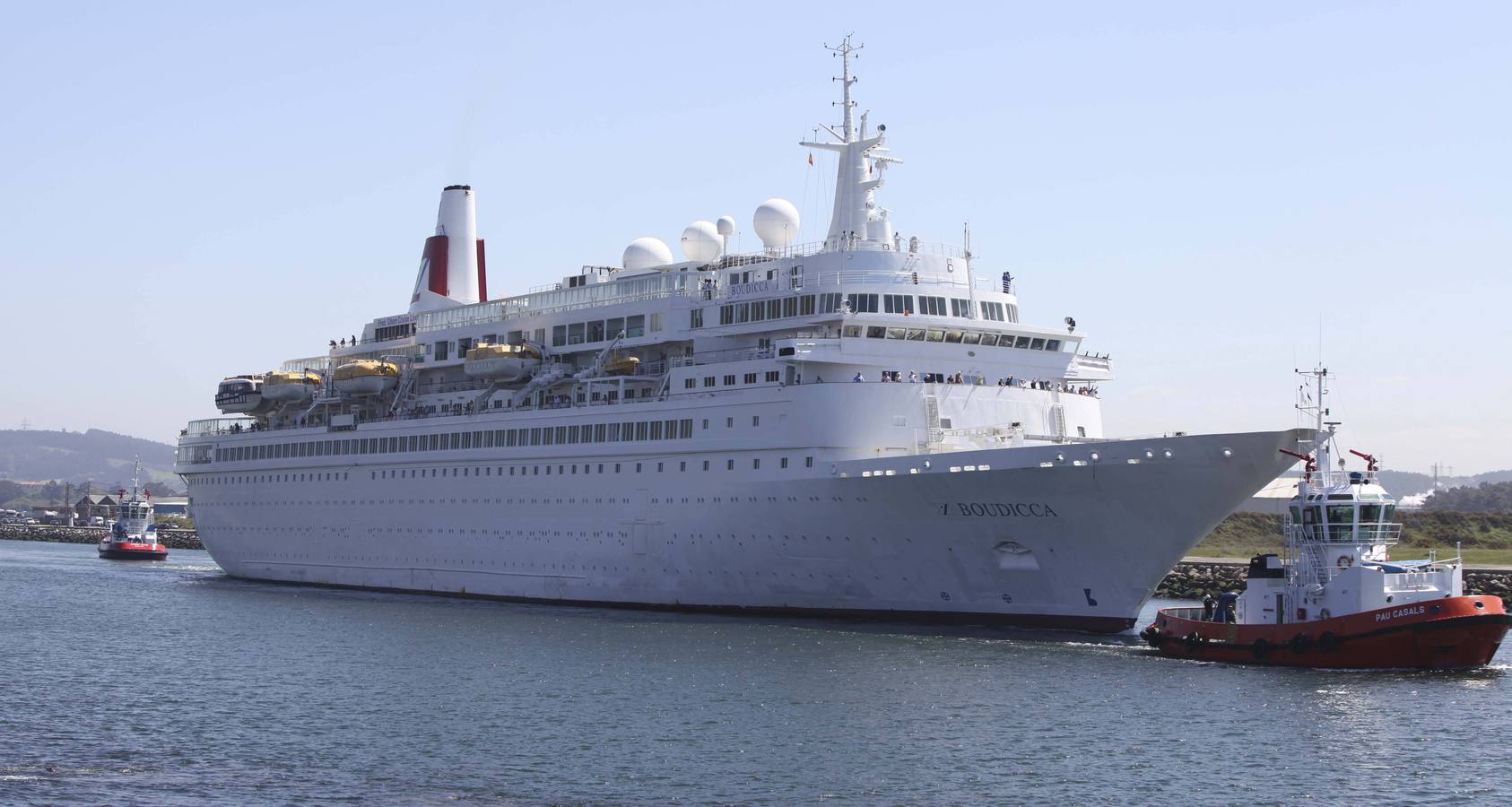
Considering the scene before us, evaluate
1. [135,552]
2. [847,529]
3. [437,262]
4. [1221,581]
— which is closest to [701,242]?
[847,529]

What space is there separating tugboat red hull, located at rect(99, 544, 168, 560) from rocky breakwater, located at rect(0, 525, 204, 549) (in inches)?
905

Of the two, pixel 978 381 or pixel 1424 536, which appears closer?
pixel 978 381

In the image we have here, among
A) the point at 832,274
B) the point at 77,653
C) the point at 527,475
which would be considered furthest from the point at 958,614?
the point at 77,653

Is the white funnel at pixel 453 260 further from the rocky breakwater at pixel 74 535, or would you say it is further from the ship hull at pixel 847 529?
the rocky breakwater at pixel 74 535

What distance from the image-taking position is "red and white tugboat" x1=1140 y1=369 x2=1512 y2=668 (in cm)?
3384

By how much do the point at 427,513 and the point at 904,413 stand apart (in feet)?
68.7

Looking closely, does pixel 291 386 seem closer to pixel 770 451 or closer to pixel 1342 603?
pixel 770 451

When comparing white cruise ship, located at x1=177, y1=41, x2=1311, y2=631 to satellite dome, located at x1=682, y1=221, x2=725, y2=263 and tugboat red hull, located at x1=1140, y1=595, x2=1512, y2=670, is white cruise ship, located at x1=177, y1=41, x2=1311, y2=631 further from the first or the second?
tugboat red hull, located at x1=1140, y1=595, x2=1512, y2=670

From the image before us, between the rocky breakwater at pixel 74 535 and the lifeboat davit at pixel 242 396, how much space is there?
5636 cm

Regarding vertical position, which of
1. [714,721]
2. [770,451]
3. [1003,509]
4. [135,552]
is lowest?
[714,721]

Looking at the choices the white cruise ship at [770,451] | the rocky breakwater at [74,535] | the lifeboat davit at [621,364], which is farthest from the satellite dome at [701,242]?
the rocky breakwater at [74,535]

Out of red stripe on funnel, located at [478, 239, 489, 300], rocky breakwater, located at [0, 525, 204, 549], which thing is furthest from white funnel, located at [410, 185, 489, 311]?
rocky breakwater, located at [0, 525, 204, 549]

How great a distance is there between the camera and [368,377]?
60969 millimetres

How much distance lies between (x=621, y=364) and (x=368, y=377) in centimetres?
1494
